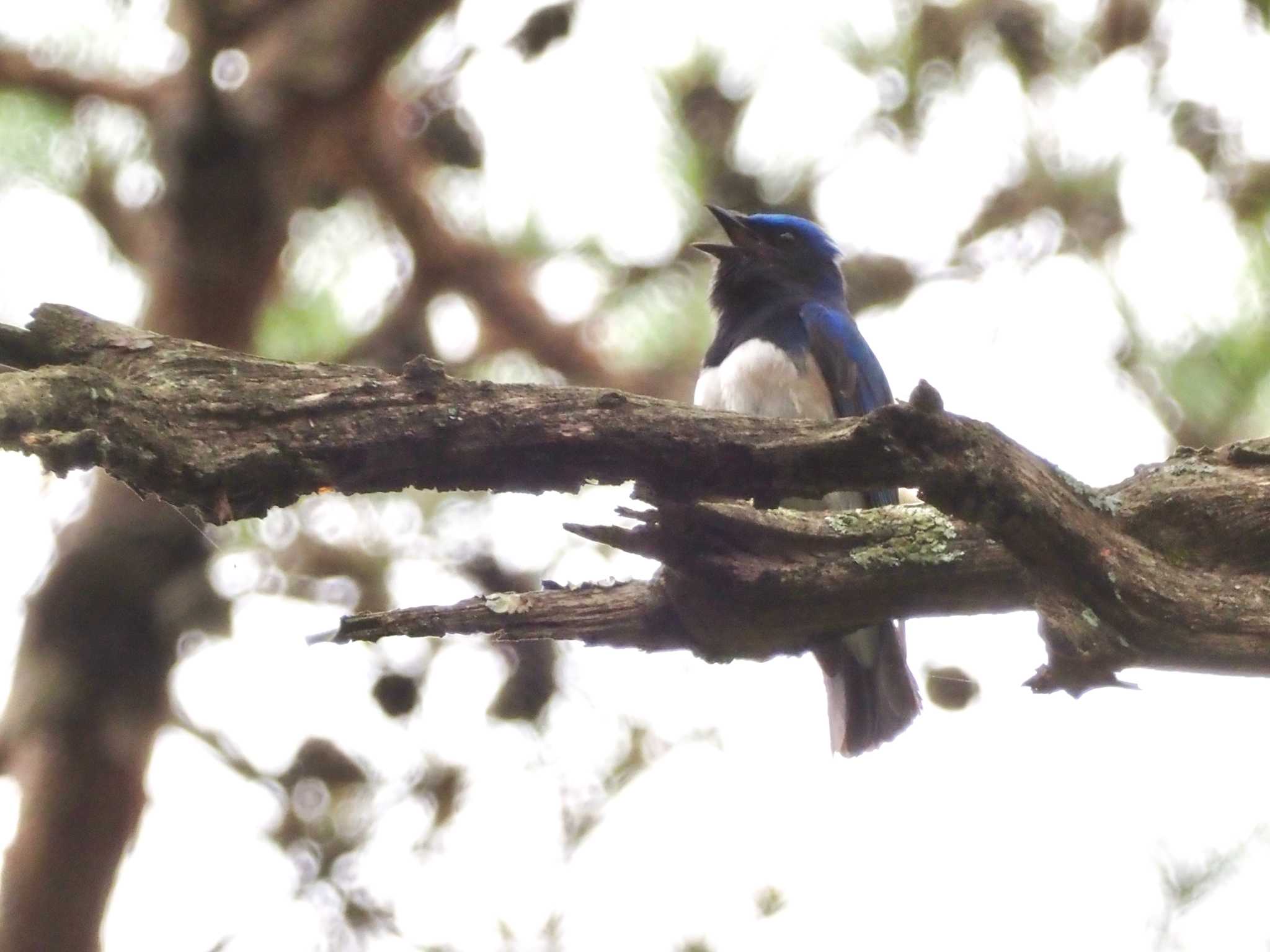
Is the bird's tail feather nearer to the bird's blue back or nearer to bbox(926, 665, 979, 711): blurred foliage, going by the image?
bbox(926, 665, 979, 711): blurred foliage

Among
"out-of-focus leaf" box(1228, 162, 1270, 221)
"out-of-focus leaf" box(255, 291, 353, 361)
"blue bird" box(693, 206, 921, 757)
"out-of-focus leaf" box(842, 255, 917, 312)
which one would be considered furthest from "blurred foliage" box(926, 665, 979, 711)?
"out-of-focus leaf" box(255, 291, 353, 361)

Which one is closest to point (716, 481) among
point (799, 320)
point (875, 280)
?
point (799, 320)

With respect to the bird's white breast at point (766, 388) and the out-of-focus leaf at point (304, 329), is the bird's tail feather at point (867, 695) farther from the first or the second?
the out-of-focus leaf at point (304, 329)

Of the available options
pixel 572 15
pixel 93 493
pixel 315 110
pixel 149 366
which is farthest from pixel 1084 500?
pixel 93 493

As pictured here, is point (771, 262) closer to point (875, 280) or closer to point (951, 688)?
point (875, 280)

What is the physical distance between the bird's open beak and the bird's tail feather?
4.83 feet

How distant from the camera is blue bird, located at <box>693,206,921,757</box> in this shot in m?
3.83

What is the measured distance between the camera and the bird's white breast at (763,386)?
4266 millimetres

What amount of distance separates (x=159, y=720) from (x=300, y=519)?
0.84 metres

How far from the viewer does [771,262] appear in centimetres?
478

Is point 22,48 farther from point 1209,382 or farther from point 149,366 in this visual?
point 1209,382

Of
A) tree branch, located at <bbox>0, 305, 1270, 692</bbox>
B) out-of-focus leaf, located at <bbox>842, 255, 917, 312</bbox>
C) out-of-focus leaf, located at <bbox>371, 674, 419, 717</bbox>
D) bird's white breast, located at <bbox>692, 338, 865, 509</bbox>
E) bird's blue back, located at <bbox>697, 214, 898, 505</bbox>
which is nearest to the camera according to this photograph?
tree branch, located at <bbox>0, 305, 1270, 692</bbox>

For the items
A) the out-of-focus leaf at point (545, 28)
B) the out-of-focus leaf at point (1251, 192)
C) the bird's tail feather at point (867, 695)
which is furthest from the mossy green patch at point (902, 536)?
the out-of-focus leaf at point (1251, 192)

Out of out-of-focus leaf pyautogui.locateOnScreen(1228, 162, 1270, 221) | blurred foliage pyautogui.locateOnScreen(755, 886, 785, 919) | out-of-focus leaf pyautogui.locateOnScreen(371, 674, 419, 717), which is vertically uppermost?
out-of-focus leaf pyautogui.locateOnScreen(1228, 162, 1270, 221)
